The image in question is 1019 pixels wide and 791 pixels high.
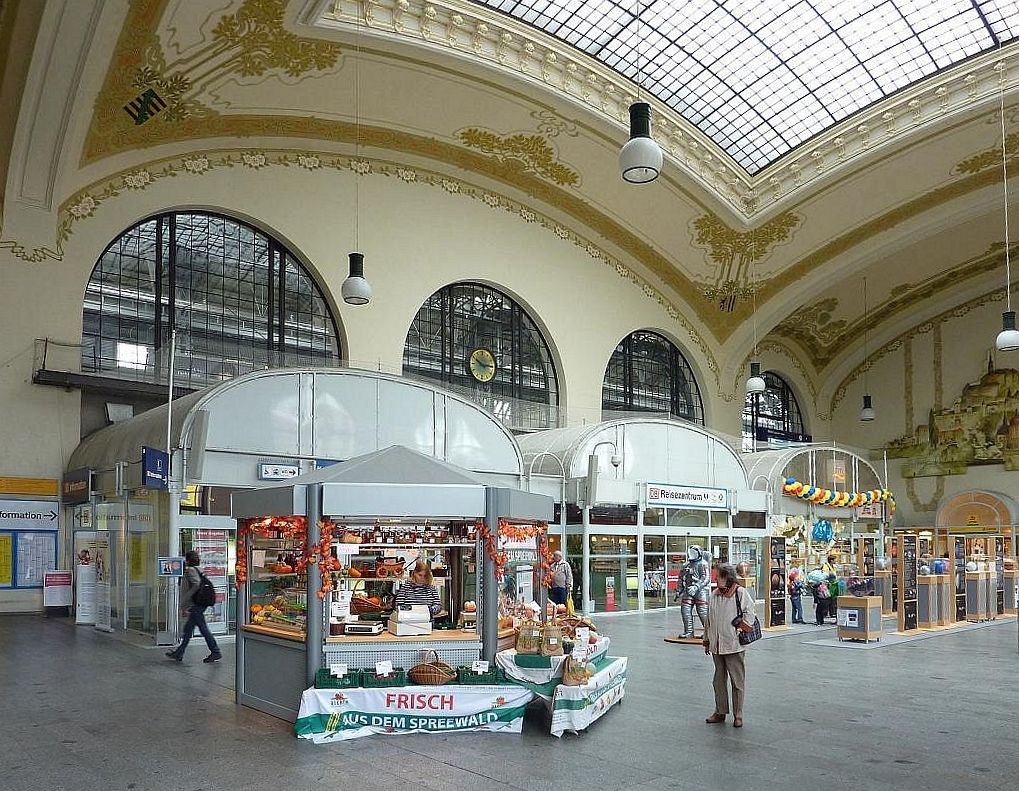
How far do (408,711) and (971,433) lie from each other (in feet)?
106

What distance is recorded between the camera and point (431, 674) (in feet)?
27.1

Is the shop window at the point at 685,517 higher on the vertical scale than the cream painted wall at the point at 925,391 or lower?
lower

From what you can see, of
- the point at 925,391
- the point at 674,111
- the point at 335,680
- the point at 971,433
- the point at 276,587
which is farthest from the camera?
the point at 925,391

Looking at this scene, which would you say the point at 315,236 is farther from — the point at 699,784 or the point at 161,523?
the point at 699,784

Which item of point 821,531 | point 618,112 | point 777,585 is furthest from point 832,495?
point 618,112

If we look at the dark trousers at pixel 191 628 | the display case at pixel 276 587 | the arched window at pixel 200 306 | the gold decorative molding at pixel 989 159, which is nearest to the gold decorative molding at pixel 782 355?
the gold decorative molding at pixel 989 159

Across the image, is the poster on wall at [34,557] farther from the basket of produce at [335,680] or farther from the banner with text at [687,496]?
the banner with text at [687,496]

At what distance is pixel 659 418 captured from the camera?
75.2 feet

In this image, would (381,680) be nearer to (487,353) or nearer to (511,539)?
(511,539)

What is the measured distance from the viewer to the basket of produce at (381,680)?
26.9 feet

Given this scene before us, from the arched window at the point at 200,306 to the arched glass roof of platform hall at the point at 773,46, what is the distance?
8.03m

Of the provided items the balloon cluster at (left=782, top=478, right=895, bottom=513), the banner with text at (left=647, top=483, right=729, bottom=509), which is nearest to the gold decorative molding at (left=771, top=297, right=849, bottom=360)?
the balloon cluster at (left=782, top=478, right=895, bottom=513)

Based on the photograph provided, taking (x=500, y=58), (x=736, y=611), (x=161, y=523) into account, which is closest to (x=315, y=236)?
(x=500, y=58)

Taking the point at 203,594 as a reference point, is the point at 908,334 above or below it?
above
